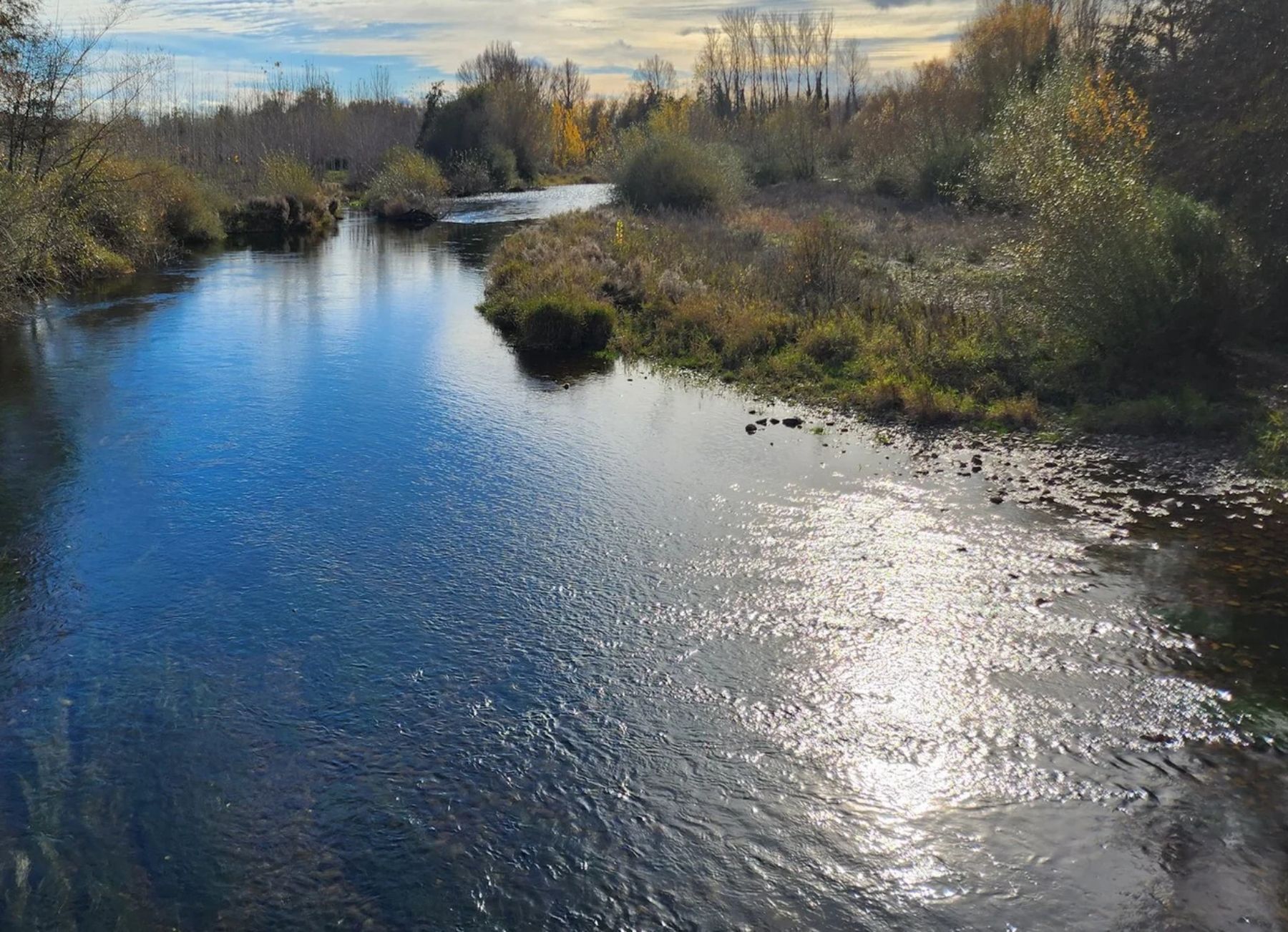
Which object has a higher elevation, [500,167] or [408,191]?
[500,167]

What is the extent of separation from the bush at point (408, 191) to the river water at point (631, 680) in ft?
121

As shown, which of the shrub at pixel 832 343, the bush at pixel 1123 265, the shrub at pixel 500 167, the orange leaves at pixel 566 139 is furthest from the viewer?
the orange leaves at pixel 566 139

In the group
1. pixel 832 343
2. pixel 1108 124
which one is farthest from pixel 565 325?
pixel 1108 124

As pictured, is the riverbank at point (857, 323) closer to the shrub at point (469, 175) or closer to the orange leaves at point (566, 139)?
the shrub at point (469, 175)

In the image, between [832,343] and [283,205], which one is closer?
[832,343]

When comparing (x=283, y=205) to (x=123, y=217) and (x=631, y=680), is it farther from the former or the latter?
(x=631, y=680)

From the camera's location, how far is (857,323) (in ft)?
56.4

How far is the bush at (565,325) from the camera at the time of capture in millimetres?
19125

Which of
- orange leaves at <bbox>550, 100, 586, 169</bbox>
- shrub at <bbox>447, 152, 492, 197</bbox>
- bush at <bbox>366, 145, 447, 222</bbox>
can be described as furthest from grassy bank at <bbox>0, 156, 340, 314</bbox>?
orange leaves at <bbox>550, 100, 586, 169</bbox>

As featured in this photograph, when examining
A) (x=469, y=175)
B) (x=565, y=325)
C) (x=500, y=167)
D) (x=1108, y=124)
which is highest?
(x=500, y=167)

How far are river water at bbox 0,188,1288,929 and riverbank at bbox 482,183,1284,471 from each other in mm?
1166

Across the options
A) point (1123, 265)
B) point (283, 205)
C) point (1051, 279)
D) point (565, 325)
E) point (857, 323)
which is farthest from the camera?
point (283, 205)

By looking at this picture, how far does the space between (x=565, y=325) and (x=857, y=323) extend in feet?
19.0

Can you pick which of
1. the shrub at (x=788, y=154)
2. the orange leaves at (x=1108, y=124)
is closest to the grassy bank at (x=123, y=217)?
the orange leaves at (x=1108, y=124)
